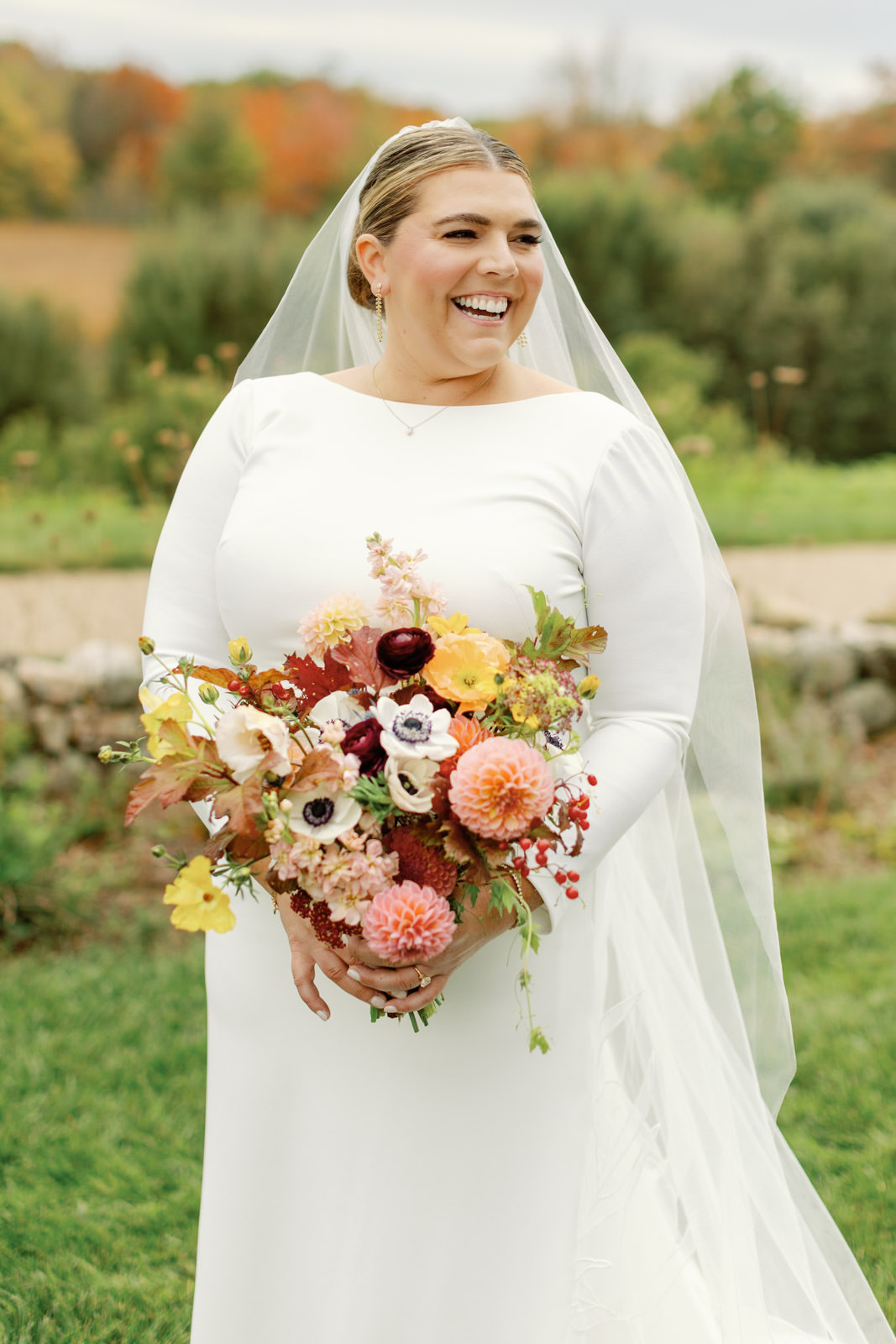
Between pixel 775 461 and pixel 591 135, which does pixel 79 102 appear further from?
pixel 775 461

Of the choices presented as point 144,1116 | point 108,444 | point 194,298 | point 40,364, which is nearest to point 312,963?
point 144,1116

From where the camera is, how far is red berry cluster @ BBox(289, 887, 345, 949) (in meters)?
1.70

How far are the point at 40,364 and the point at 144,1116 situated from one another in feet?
37.0

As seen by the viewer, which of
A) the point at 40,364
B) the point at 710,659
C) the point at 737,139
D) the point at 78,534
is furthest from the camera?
the point at 737,139

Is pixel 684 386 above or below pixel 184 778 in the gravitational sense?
below

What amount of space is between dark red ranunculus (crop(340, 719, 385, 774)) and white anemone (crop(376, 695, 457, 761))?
2 cm

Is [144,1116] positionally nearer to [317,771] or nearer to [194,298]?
[317,771]

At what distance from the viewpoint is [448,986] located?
2.08 m

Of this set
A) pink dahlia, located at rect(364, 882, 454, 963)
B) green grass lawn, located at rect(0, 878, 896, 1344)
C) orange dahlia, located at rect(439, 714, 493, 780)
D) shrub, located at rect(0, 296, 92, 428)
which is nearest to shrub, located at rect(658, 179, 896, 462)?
shrub, located at rect(0, 296, 92, 428)

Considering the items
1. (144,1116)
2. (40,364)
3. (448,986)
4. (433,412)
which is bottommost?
(40,364)

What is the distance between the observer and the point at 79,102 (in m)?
20.5

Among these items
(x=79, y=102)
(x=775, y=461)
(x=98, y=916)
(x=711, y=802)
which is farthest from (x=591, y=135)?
(x=711, y=802)

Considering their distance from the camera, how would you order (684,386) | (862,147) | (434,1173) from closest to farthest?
(434,1173), (684,386), (862,147)

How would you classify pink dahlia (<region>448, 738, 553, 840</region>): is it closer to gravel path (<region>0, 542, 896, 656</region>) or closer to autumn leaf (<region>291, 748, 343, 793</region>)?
autumn leaf (<region>291, 748, 343, 793</region>)
